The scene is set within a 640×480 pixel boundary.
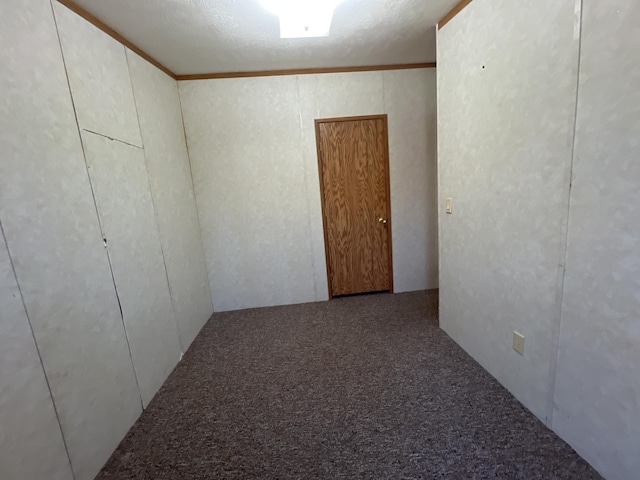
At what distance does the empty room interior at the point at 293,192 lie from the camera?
3.67 ft

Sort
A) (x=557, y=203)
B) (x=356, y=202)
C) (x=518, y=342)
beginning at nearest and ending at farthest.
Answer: (x=557, y=203), (x=518, y=342), (x=356, y=202)

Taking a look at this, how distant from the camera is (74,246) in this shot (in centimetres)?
136

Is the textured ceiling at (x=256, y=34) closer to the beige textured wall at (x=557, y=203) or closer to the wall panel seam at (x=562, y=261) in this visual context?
the beige textured wall at (x=557, y=203)

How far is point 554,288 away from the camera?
1.36m

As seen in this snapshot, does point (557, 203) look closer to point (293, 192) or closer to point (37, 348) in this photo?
point (293, 192)

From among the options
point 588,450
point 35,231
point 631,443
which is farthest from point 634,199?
point 35,231

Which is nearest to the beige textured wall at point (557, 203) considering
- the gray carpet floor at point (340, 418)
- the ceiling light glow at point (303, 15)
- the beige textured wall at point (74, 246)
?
the gray carpet floor at point (340, 418)

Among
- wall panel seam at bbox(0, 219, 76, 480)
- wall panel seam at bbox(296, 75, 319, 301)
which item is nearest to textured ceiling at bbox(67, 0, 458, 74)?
wall panel seam at bbox(296, 75, 319, 301)

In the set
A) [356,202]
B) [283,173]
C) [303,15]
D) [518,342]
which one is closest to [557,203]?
[518,342]

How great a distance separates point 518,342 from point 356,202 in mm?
1986

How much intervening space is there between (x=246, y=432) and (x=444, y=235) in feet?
6.54

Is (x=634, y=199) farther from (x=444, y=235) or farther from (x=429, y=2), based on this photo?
(x=429, y=2)

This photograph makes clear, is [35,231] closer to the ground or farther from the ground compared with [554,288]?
farther from the ground

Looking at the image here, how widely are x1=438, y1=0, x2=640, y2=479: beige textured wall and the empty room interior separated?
0.01m
